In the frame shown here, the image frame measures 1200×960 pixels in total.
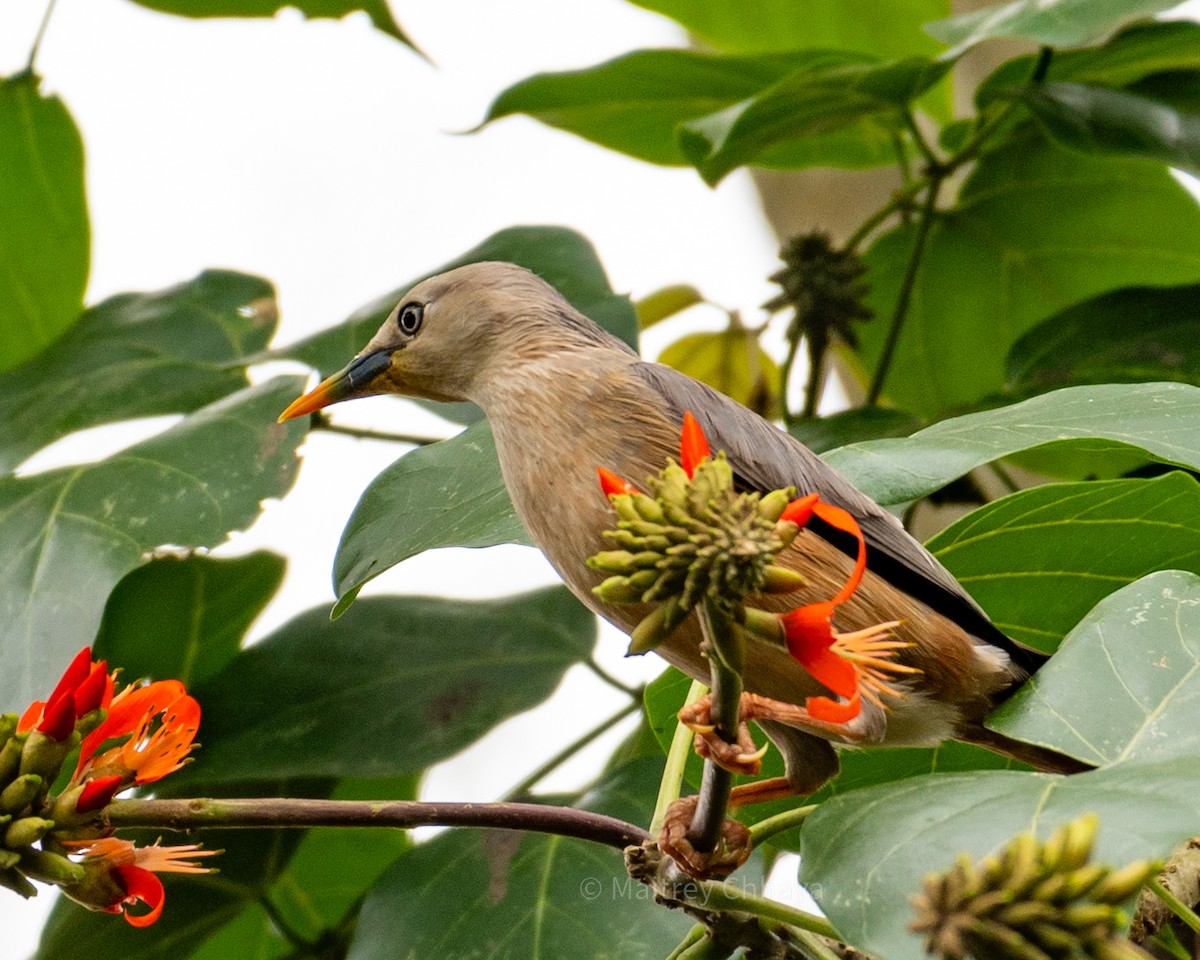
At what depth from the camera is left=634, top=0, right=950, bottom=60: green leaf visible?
3562 mm

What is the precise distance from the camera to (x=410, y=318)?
2428 mm

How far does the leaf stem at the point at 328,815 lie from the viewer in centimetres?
120

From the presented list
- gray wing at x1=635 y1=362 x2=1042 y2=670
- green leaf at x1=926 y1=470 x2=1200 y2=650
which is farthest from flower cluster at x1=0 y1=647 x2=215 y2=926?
green leaf at x1=926 y1=470 x2=1200 y2=650

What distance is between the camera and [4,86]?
3275mm

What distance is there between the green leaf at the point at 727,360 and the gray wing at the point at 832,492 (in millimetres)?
1404

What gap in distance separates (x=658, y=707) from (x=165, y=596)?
1.16 metres

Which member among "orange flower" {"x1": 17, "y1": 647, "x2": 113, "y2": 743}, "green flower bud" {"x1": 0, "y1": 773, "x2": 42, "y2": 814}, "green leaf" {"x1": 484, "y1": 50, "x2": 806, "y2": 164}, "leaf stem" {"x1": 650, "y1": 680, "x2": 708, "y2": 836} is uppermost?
"green leaf" {"x1": 484, "y1": 50, "x2": 806, "y2": 164}

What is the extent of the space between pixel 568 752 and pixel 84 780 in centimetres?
132

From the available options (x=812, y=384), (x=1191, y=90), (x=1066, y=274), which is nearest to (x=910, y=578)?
(x=812, y=384)

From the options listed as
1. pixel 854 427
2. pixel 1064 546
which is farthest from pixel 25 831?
pixel 854 427

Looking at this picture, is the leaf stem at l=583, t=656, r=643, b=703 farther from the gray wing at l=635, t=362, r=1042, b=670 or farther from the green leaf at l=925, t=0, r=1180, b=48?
the green leaf at l=925, t=0, r=1180, b=48

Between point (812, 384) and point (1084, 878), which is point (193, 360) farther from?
point (1084, 878)

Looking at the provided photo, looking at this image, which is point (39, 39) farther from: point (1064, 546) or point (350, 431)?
point (1064, 546)

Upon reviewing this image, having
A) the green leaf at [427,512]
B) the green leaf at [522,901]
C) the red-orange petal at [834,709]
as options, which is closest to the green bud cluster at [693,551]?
the red-orange petal at [834,709]
